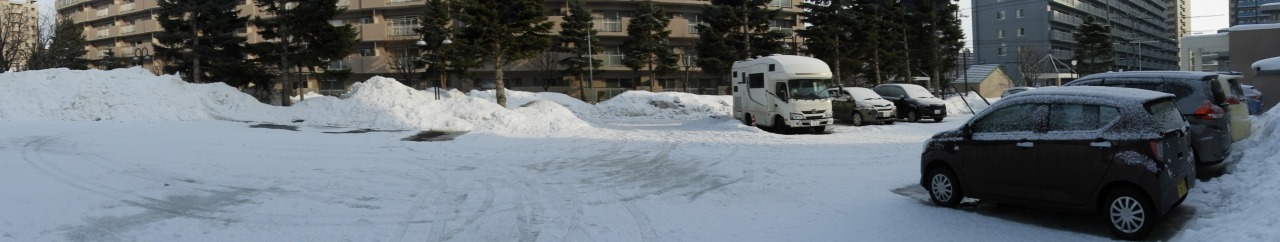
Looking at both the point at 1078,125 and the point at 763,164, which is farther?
the point at 763,164

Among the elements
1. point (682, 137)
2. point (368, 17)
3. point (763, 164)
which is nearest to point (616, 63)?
point (368, 17)

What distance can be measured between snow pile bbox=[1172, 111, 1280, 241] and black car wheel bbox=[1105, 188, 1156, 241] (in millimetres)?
269

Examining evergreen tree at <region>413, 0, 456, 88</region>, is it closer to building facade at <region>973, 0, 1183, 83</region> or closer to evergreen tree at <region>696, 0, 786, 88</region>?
evergreen tree at <region>696, 0, 786, 88</region>

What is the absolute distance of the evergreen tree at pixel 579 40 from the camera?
140 ft

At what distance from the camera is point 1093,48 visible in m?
51.2

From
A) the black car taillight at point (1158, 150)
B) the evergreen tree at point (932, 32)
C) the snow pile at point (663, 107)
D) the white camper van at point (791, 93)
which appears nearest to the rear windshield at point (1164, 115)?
the black car taillight at point (1158, 150)

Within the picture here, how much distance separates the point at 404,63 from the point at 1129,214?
43.8 m

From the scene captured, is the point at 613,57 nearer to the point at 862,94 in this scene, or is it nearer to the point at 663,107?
the point at 663,107

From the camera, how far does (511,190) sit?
880cm

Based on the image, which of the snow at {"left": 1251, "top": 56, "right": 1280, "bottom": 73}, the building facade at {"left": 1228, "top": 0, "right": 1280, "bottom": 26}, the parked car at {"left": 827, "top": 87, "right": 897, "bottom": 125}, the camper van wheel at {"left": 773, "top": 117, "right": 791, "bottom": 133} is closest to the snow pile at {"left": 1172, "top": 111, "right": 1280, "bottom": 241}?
the snow at {"left": 1251, "top": 56, "right": 1280, "bottom": 73}

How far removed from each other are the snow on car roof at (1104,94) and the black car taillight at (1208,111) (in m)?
2.86

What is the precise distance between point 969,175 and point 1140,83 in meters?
4.20

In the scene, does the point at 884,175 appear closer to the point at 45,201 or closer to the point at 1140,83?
the point at 1140,83

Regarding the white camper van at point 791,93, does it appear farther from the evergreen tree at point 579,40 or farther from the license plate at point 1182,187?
the evergreen tree at point 579,40
